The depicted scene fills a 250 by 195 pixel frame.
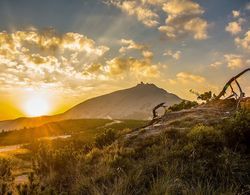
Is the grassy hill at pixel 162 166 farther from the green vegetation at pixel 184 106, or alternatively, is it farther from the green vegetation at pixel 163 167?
the green vegetation at pixel 184 106

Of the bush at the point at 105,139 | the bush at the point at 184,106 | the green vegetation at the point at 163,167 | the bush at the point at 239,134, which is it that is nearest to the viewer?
the green vegetation at the point at 163,167

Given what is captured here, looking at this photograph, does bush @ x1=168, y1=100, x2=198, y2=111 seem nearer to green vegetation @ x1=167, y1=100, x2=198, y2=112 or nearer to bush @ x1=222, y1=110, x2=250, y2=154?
green vegetation @ x1=167, y1=100, x2=198, y2=112

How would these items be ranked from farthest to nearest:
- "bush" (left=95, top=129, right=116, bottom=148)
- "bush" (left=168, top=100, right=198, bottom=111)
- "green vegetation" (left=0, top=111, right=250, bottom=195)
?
"bush" (left=168, top=100, right=198, bottom=111) → "bush" (left=95, top=129, right=116, bottom=148) → "green vegetation" (left=0, top=111, right=250, bottom=195)

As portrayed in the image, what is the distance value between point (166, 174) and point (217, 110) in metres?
9.39

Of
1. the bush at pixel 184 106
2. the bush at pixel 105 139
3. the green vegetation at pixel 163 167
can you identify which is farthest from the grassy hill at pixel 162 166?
the bush at pixel 184 106

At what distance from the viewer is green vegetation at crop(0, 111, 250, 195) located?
7883mm

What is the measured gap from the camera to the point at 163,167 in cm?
919

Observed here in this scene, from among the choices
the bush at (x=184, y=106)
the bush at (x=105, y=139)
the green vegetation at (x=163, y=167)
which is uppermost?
the bush at (x=184, y=106)

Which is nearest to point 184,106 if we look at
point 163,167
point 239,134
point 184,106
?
point 184,106

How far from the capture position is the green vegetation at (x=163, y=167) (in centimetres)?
788

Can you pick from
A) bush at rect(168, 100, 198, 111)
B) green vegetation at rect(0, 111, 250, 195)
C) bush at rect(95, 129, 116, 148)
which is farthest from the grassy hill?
bush at rect(168, 100, 198, 111)

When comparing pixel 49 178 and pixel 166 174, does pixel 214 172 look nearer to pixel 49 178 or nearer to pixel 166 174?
pixel 166 174

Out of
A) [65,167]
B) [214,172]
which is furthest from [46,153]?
[214,172]

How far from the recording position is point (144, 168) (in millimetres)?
9305
